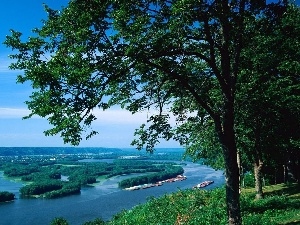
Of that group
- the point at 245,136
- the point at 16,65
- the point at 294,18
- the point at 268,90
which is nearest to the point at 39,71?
the point at 16,65

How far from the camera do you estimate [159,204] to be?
34188mm

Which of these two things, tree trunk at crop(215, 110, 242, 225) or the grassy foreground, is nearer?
tree trunk at crop(215, 110, 242, 225)

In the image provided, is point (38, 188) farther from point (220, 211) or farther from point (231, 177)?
point (231, 177)

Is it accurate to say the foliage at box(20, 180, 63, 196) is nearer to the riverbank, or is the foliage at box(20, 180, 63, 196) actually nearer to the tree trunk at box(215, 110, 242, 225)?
the riverbank

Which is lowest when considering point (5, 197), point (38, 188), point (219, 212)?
point (5, 197)

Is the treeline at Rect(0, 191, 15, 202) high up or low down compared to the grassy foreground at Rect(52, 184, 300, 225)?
down

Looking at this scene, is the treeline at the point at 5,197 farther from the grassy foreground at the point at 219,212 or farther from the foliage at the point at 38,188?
the grassy foreground at the point at 219,212

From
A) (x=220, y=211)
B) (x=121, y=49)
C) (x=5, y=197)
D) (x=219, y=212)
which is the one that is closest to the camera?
(x=121, y=49)

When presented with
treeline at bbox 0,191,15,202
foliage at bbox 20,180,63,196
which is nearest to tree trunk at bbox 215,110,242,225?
treeline at bbox 0,191,15,202

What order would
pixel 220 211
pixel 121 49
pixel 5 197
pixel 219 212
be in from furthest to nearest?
pixel 5 197 < pixel 220 211 < pixel 219 212 < pixel 121 49

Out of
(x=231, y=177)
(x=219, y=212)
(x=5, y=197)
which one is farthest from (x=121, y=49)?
(x=5, y=197)

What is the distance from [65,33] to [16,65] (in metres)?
2.27

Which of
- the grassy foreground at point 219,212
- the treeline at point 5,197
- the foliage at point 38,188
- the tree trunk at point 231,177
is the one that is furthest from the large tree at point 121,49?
the foliage at point 38,188

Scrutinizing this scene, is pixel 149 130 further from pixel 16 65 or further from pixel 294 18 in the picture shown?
pixel 294 18
